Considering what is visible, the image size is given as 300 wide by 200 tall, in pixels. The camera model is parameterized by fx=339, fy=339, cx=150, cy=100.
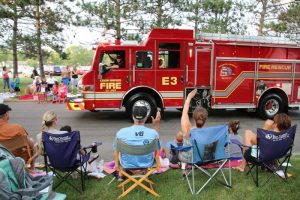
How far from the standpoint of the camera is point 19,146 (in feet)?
15.6

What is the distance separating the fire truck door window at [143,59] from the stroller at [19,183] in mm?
6620

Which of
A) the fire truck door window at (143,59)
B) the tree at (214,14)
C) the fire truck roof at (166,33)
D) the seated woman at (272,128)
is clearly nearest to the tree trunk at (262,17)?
the tree at (214,14)

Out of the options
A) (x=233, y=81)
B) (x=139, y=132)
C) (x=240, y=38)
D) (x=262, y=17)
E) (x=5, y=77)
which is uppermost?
(x=262, y=17)

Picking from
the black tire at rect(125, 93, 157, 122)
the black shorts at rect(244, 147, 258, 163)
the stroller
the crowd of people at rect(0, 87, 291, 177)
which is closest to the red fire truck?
the black tire at rect(125, 93, 157, 122)

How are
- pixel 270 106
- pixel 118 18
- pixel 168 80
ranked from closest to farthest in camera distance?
pixel 168 80
pixel 270 106
pixel 118 18

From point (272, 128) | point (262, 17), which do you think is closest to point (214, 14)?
point (262, 17)

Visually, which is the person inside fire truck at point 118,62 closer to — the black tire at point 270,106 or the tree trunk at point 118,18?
the black tire at point 270,106

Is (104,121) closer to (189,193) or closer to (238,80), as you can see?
(238,80)

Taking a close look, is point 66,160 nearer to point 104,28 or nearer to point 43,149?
point 43,149

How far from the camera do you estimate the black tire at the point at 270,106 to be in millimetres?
11188

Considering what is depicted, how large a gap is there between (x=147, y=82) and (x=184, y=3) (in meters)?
12.6

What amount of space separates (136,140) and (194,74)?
20.8 ft

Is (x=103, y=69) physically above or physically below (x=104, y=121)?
above

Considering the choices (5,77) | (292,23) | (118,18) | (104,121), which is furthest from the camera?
(118,18)
